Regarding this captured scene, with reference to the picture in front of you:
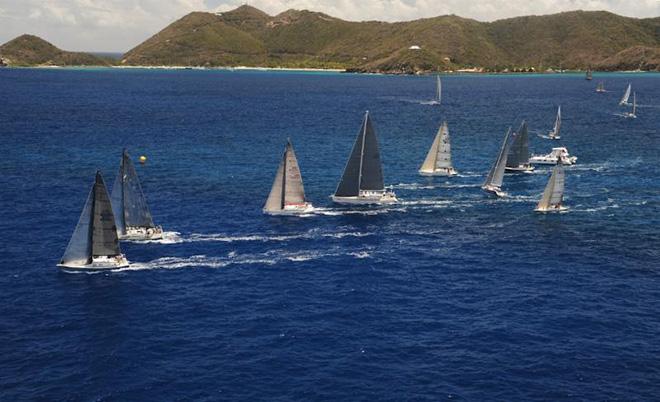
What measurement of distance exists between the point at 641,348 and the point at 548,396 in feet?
52.4

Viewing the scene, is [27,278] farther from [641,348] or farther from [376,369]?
[641,348]

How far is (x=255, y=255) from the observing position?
96.9m

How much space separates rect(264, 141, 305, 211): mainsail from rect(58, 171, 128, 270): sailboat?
1253 inches

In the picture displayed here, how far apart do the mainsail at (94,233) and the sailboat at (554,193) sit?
72073 mm

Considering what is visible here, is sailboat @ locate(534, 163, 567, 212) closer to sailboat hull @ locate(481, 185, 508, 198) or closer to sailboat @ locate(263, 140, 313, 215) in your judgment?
sailboat hull @ locate(481, 185, 508, 198)

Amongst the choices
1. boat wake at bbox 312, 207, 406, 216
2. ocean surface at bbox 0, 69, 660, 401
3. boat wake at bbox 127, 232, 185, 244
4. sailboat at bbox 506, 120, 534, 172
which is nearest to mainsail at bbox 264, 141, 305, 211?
ocean surface at bbox 0, 69, 660, 401

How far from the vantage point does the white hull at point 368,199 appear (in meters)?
124

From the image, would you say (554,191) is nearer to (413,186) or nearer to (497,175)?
(497,175)

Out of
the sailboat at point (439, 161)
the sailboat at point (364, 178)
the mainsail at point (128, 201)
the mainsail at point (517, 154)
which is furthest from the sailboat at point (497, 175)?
the mainsail at point (128, 201)

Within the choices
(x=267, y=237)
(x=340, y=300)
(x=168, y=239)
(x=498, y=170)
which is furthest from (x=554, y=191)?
(x=168, y=239)

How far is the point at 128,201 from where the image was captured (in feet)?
330

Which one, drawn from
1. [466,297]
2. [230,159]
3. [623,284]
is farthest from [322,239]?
[230,159]

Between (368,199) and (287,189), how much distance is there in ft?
53.5

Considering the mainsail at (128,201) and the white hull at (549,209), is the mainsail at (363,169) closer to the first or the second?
the white hull at (549,209)
